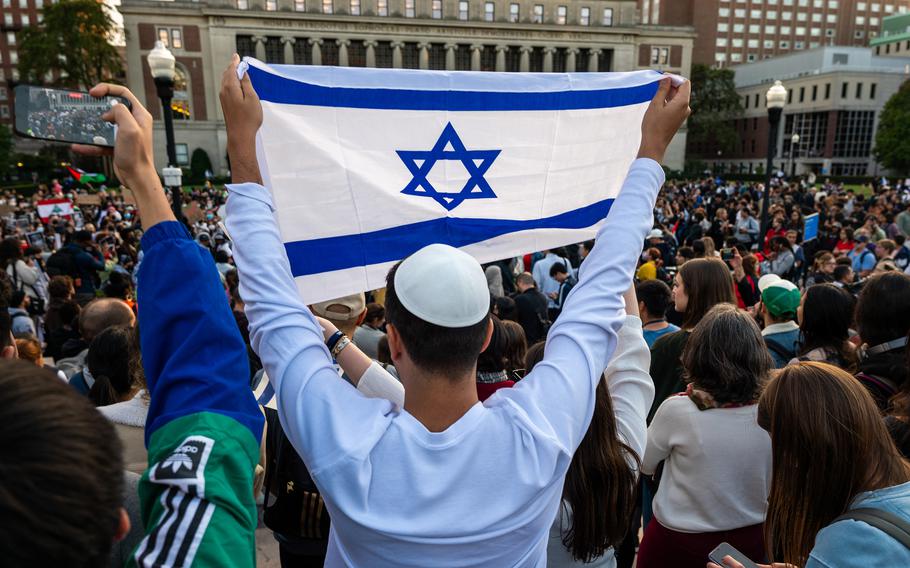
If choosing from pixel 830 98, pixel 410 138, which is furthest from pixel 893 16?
pixel 410 138

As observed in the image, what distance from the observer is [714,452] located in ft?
8.47

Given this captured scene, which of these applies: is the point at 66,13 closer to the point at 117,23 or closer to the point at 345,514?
the point at 117,23

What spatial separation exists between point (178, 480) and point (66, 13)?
208 ft

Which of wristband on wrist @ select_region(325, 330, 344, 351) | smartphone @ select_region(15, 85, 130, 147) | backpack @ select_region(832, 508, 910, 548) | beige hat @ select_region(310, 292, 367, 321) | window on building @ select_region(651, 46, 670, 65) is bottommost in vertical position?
backpack @ select_region(832, 508, 910, 548)

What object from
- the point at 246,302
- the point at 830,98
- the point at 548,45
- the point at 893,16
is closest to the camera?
the point at 246,302

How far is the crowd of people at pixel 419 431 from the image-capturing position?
3.23ft

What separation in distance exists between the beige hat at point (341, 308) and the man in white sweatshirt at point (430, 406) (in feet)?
6.26

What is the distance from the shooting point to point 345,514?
4.08 ft

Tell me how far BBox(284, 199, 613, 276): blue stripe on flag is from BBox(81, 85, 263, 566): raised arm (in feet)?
4.81

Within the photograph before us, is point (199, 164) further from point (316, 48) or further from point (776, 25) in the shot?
point (776, 25)

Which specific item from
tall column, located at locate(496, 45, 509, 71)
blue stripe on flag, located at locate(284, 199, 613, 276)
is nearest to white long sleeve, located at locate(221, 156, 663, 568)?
blue stripe on flag, located at locate(284, 199, 613, 276)

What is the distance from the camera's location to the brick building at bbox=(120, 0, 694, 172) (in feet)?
181

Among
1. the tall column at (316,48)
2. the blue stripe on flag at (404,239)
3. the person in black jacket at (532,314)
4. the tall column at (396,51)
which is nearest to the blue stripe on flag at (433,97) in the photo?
the blue stripe on flag at (404,239)

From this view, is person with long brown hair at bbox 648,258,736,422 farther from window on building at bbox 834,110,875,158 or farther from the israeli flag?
window on building at bbox 834,110,875,158
